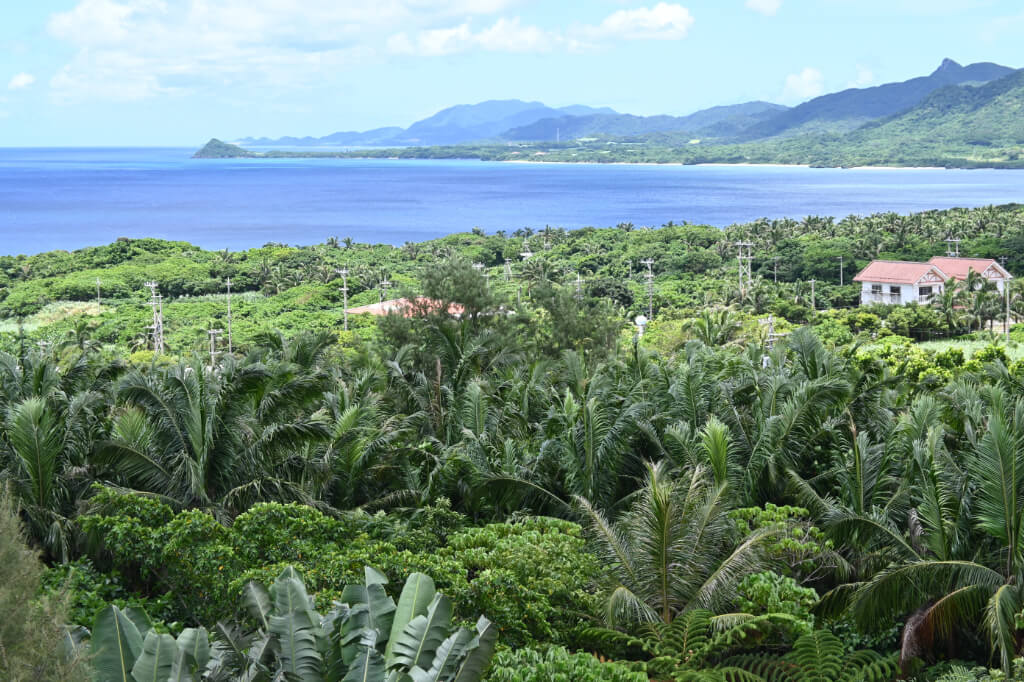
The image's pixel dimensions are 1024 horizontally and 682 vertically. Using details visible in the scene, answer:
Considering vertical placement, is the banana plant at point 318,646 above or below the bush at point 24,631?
below

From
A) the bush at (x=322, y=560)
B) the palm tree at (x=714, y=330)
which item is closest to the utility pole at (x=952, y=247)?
the palm tree at (x=714, y=330)

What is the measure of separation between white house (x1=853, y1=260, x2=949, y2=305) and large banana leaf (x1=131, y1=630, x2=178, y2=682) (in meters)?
72.6

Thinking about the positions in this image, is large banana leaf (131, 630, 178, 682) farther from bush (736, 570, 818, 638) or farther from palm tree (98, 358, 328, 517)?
bush (736, 570, 818, 638)

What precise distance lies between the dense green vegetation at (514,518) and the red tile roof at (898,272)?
57307 mm

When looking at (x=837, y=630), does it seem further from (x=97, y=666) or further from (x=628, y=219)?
(x=628, y=219)

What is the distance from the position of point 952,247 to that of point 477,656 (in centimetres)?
9295

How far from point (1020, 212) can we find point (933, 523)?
111 meters

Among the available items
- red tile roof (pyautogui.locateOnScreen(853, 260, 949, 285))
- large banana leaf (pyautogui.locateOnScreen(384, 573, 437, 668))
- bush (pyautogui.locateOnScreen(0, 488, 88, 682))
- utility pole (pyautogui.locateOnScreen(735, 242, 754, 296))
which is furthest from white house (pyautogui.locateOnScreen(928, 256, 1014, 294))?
bush (pyautogui.locateOnScreen(0, 488, 88, 682))

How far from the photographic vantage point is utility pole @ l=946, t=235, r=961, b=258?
284 feet

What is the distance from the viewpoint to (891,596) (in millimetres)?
11172

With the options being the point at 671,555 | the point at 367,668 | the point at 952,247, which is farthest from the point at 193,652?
the point at 952,247

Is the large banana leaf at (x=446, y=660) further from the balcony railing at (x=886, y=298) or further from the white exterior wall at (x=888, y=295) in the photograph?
the balcony railing at (x=886, y=298)

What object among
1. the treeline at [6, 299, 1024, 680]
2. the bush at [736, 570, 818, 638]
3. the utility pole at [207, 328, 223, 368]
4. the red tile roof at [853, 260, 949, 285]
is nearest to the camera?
the treeline at [6, 299, 1024, 680]

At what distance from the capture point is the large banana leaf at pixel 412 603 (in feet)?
30.2
